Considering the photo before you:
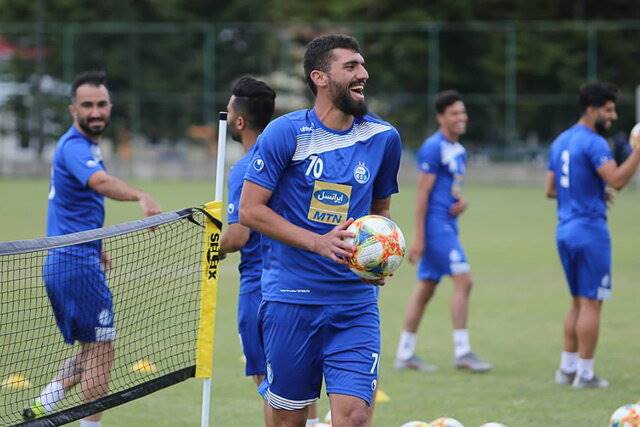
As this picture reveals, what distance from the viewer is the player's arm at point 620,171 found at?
32.7 feet

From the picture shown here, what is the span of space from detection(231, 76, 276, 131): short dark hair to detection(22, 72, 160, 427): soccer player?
100cm

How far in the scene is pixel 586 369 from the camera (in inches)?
414

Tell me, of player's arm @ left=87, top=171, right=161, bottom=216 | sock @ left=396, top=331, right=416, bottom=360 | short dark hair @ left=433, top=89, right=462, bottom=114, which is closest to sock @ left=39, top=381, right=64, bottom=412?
player's arm @ left=87, top=171, right=161, bottom=216

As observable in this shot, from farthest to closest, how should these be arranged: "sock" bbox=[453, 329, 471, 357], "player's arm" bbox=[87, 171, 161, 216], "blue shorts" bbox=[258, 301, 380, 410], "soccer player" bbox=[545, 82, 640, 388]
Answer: "sock" bbox=[453, 329, 471, 357], "soccer player" bbox=[545, 82, 640, 388], "player's arm" bbox=[87, 171, 161, 216], "blue shorts" bbox=[258, 301, 380, 410]

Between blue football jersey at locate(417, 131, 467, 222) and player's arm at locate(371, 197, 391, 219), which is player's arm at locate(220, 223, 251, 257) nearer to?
player's arm at locate(371, 197, 391, 219)

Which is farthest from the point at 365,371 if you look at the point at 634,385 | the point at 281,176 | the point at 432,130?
the point at 432,130

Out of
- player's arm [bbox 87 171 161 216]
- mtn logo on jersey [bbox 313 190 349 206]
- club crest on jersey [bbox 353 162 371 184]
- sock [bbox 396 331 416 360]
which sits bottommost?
sock [bbox 396 331 416 360]

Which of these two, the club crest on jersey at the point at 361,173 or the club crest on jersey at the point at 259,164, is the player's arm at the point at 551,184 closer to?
the club crest on jersey at the point at 361,173

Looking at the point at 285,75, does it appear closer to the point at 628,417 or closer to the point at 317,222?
the point at 628,417

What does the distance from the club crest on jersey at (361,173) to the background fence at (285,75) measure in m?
33.5

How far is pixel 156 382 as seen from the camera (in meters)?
7.71

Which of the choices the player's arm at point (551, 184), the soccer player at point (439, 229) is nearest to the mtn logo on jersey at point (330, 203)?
the player's arm at point (551, 184)

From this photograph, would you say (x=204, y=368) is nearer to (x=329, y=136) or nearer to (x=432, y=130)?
(x=329, y=136)

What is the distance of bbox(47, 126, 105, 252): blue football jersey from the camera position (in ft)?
28.3
